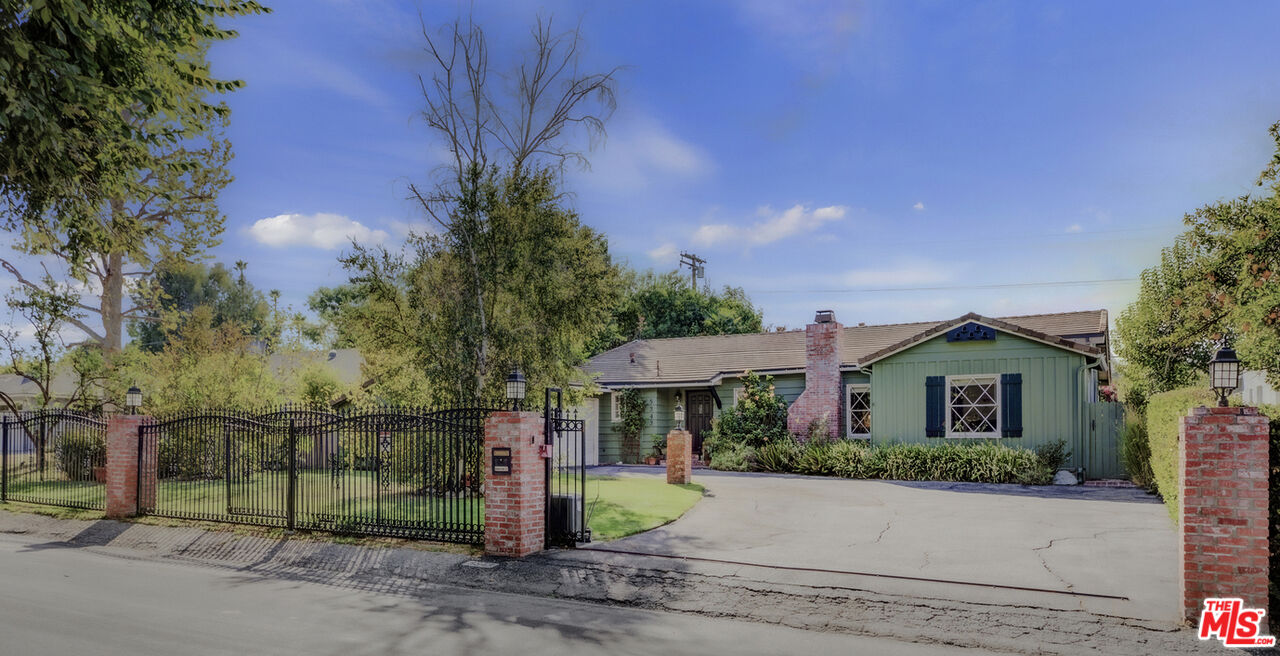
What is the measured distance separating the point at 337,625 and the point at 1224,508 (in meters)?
7.41

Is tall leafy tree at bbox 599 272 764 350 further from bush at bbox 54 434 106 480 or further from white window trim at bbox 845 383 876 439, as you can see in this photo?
bush at bbox 54 434 106 480

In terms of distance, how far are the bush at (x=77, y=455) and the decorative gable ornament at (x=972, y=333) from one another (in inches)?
769

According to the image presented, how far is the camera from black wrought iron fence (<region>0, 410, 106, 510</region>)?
1638 centimetres

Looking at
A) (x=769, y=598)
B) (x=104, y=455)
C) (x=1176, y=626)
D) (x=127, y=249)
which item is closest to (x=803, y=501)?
(x=769, y=598)

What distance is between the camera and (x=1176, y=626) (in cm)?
681

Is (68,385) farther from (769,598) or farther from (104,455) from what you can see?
(769,598)

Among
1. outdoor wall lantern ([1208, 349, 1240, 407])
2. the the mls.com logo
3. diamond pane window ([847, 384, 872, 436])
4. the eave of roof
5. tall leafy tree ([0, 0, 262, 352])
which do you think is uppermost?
tall leafy tree ([0, 0, 262, 352])

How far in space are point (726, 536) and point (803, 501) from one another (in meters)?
3.90

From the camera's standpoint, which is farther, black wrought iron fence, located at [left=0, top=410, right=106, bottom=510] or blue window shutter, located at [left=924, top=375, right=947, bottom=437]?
blue window shutter, located at [left=924, top=375, right=947, bottom=437]

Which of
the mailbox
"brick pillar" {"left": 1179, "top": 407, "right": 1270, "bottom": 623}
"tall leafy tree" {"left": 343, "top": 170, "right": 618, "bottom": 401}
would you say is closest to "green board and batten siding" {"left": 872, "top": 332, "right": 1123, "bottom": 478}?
"tall leafy tree" {"left": 343, "top": 170, "right": 618, "bottom": 401}

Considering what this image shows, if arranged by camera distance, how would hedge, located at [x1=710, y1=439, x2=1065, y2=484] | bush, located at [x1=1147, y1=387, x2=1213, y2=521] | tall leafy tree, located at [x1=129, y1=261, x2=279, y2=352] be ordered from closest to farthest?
bush, located at [x1=1147, y1=387, x2=1213, y2=521] < hedge, located at [x1=710, y1=439, x2=1065, y2=484] < tall leafy tree, located at [x1=129, y1=261, x2=279, y2=352]

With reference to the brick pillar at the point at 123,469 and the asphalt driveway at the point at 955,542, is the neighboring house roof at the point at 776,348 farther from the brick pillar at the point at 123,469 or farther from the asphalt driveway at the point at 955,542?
the brick pillar at the point at 123,469

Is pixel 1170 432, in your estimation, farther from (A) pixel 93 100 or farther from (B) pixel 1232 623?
(A) pixel 93 100

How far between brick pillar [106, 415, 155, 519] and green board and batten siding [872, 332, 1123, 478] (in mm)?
16099
